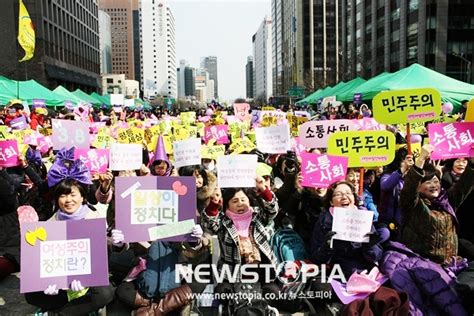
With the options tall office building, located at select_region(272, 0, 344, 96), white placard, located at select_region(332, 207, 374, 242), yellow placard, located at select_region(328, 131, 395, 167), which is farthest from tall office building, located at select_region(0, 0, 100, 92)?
tall office building, located at select_region(272, 0, 344, 96)

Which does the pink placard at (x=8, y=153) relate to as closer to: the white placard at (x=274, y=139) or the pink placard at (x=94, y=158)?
the pink placard at (x=94, y=158)

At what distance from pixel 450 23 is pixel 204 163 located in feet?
142

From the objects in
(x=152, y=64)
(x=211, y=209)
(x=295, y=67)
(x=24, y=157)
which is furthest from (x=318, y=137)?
(x=152, y=64)

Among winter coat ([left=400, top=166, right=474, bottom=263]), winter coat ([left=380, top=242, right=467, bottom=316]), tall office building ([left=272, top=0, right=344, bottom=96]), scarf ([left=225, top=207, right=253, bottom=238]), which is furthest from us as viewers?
tall office building ([left=272, top=0, right=344, bottom=96])

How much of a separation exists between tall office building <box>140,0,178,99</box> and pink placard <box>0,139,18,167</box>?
483ft

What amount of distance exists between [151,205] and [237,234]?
0.76 meters

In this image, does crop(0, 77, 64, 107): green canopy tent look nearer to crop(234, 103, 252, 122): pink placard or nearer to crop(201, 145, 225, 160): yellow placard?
crop(234, 103, 252, 122): pink placard

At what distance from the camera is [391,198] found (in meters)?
4.52

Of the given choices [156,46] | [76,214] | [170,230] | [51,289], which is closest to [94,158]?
[76,214]

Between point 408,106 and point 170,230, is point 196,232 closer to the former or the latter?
point 170,230

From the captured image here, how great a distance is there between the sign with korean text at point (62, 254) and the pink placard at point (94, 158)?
8.12ft

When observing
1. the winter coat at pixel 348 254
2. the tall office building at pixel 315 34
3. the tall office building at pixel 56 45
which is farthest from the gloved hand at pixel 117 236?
the tall office building at pixel 315 34

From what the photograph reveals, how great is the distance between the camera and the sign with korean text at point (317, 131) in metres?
6.42

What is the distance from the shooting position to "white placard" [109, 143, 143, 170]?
5.30 m
